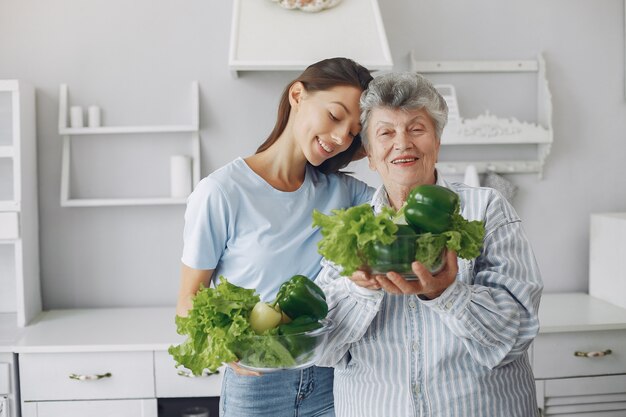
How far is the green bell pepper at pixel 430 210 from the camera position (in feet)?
3.56

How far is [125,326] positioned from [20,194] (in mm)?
605

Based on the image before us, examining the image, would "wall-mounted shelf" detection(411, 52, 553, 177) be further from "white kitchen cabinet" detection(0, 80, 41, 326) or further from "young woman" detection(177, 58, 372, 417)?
"white kitchen cabinet" detection(0, 80, 41, 326)

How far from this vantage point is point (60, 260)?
2672 millimetres

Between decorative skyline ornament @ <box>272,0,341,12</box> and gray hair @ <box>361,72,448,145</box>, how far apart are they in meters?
0.95

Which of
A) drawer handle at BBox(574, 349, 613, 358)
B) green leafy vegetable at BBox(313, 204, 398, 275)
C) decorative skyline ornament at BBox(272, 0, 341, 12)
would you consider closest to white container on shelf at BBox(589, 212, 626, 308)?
drawer handle at BBox(574, 349, 613, 358)

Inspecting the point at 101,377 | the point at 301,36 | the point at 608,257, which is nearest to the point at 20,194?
the point at 101,377

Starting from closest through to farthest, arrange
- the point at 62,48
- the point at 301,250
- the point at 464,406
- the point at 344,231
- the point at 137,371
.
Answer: the point at 344,231 < the point at 464,406 < the point at 301,250 < the point at 137,371 < the point at 62,48

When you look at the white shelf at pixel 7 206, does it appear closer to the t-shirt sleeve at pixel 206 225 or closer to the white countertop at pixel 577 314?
the t-shirt sleeve at pixel 206 225

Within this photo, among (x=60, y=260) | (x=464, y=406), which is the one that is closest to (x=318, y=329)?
(x=464, y=406)

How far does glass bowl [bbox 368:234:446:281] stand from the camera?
1.06m

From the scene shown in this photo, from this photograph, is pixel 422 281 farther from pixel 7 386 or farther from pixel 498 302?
pixel 7 386

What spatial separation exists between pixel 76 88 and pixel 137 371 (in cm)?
114

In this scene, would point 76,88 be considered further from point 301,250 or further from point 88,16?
point 301,250

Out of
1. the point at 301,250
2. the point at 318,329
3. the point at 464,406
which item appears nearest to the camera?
the point at 318,329
